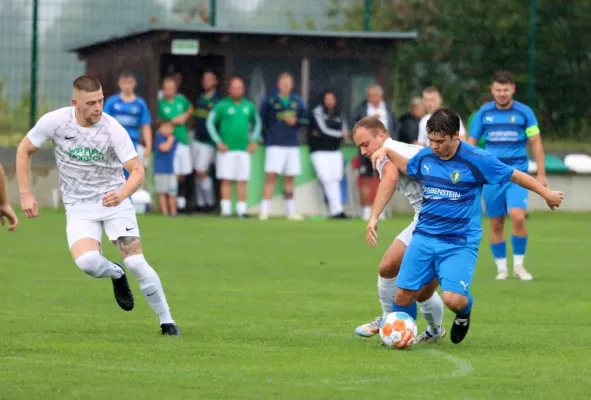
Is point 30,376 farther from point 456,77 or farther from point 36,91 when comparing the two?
point 456,77

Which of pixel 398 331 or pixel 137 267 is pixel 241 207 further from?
pixel 398 331

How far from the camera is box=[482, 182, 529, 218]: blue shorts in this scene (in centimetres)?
1405

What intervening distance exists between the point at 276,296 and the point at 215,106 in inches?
432

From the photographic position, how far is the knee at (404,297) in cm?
902

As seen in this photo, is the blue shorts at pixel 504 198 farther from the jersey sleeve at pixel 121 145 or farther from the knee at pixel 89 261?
the knee at pixel 89 261

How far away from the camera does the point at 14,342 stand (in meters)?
9.00

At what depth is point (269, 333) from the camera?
9.70 metres

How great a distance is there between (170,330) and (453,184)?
7.45 ft

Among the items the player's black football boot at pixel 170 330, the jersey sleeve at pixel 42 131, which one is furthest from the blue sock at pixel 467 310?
the jersey sleeve at pixel 42 131

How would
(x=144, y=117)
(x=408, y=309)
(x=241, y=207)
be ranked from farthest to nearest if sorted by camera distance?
(x=241, y=207) → (x=144, y=117) → (x=408, y=309)

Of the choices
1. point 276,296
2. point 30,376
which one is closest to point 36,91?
point 276,296

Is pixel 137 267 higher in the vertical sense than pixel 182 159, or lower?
lower

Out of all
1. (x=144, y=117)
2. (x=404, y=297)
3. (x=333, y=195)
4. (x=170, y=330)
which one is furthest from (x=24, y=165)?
(x=333, y=195)

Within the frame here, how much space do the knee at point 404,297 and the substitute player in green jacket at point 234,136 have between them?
45.5ft
